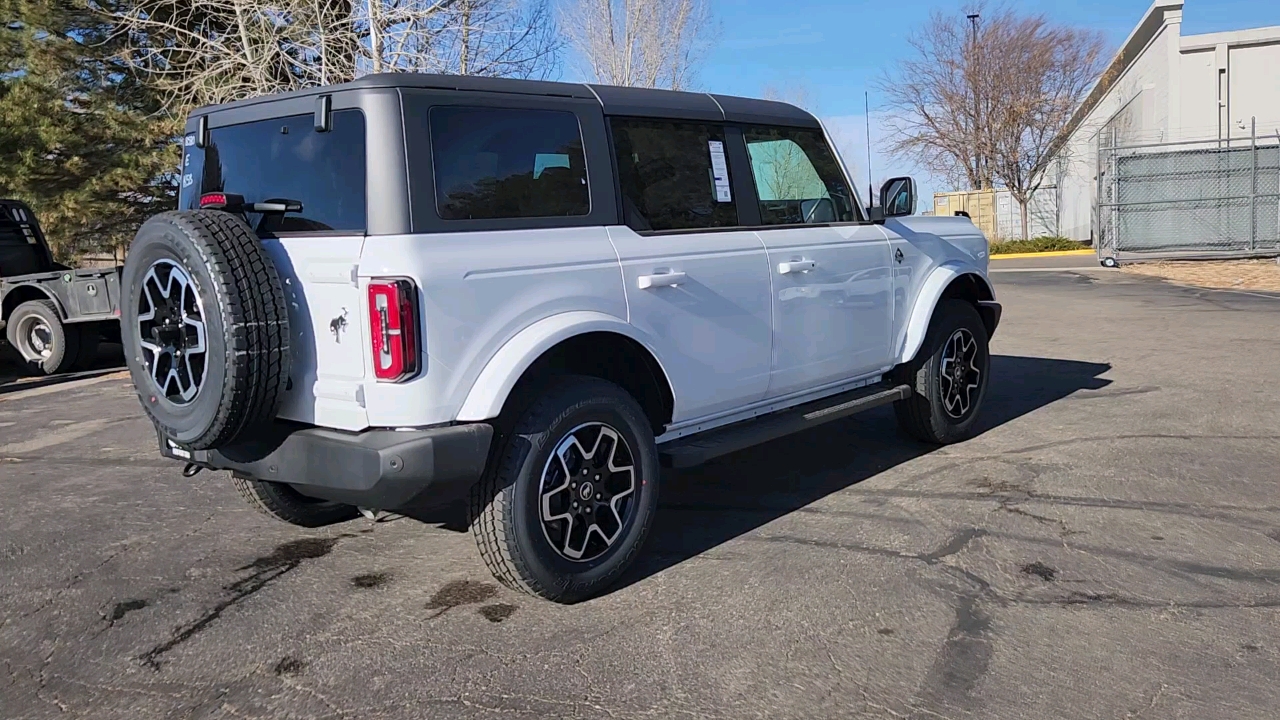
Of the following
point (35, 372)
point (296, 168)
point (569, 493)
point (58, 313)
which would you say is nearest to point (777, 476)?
point (569, 493)

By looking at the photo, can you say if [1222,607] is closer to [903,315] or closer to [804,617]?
[804,617]

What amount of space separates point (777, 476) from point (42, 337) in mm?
10025

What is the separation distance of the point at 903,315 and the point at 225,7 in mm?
13113

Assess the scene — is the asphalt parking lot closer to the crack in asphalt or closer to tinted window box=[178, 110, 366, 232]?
the crack in asphalt

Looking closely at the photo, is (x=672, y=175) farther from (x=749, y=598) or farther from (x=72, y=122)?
(x=72, y=122)

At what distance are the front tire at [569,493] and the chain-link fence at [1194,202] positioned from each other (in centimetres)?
1930

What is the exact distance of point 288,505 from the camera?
502 centimetres

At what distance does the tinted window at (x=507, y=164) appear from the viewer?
12.6ft

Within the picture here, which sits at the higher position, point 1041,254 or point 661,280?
point 661,280

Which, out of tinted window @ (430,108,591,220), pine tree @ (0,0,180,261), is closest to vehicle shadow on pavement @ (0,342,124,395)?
pine tree @ (0,0,180,261)

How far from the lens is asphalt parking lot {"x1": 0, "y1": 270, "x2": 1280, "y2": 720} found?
3.31 meters

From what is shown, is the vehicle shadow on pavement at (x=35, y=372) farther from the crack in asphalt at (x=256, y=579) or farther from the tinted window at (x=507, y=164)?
the tinted window at (x=507, y=164)

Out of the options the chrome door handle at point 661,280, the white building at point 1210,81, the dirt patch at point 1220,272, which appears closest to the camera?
the chrome door handle at point 661,280

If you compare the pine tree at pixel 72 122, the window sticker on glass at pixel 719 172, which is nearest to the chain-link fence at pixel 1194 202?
the pine tree at pixel 72 122
